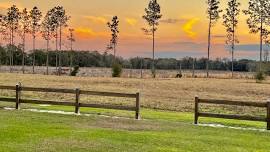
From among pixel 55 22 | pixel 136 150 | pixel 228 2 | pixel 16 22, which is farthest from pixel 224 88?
pixel 16 22

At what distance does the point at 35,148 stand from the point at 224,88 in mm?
39226

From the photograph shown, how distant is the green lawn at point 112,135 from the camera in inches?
530

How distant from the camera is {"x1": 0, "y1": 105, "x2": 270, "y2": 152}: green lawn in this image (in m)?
13.5

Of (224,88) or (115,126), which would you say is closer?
(115,126)

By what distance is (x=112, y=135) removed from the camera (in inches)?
611

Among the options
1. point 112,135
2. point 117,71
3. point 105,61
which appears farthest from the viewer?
point 105,61

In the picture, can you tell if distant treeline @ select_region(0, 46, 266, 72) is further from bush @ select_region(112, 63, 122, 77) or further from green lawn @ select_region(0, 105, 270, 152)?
green lawn @ select_region(0, 105, 270, 152)

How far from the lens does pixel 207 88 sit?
50000 millimetres

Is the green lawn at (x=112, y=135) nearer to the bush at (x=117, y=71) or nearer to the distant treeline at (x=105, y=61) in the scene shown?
the bush at (x=117, y=71)

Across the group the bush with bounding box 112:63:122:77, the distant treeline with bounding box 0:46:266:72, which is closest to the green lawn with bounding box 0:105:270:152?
the bush with bounding box 112:63:122:77

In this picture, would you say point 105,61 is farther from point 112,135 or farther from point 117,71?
point 112,135

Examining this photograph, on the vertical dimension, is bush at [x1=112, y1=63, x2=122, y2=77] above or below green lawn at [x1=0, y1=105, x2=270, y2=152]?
above

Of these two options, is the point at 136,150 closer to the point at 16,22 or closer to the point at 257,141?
the point at 257,141

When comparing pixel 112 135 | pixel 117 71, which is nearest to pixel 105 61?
pixel 117 71
